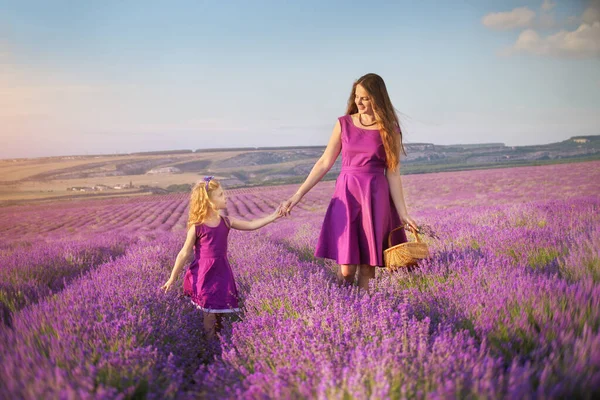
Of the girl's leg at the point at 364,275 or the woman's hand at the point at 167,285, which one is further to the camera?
the girl's leg at the point at 364,275

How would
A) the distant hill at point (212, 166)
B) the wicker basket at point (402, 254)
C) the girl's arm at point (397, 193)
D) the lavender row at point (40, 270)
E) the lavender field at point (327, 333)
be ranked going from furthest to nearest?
the distant hill at point (212, 166) < the lavender row at point (40, 270) < the girl's arm at point (397, 193) < the wicker basket at point (402, 254) < the lavender field at point (327, 333)

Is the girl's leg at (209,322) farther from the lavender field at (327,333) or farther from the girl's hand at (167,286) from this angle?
the girl's hand at (167,286)

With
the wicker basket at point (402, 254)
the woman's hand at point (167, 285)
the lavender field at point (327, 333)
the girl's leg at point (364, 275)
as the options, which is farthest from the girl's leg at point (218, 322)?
the wicker basket at point (402, 254)

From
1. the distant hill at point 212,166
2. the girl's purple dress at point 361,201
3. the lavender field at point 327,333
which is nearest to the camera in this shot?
the lavender field at point 327,333

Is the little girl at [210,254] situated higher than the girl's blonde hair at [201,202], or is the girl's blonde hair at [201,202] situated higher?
the girl's blonde hair at [201,202]

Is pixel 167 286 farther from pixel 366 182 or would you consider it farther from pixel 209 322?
pixel 366 182

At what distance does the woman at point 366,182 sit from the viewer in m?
2.74

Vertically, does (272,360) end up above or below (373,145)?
below

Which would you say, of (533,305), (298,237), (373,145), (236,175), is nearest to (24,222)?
(298,237)

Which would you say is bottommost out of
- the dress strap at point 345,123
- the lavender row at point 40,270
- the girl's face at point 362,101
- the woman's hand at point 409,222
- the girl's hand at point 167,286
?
the lavender row at point 40,270

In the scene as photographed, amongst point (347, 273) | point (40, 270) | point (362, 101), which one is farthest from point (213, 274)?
point (40, 270)

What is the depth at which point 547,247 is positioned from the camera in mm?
3357

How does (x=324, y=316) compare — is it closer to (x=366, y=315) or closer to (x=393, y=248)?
(x=366, y=315)

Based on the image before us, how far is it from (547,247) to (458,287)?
144cm
